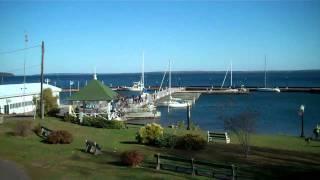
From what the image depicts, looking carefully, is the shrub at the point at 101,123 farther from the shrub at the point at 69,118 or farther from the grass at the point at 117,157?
the grass at the point at 117,157

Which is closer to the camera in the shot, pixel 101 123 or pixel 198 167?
pixel 198 167

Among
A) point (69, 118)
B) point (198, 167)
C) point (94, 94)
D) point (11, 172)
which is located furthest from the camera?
point (94, 94)

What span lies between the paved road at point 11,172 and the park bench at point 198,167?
5.42 m

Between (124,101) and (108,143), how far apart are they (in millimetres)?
53169

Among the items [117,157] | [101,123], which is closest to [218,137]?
→ [117,157]

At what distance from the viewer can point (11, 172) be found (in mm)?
18297

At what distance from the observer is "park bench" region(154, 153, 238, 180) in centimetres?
1766

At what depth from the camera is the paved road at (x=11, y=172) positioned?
1741cm

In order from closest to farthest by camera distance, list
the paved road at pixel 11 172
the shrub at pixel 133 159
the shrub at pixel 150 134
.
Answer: the paved road at pixel 11 172 → the shrub at pixel 133 159 → the shrub at pixel 150 134

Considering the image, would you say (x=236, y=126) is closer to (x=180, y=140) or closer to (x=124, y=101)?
(x=180, y=140)

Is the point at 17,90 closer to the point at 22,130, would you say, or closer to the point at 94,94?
the point at 94,94

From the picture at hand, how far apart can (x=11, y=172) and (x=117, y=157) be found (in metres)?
5.40

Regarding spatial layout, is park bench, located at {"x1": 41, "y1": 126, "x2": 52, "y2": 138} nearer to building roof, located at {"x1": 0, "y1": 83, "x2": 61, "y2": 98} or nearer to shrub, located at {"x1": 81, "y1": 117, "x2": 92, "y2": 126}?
shrub, located at {"x1": 81, "y1": 117, "x2": 92, "y2": 126}

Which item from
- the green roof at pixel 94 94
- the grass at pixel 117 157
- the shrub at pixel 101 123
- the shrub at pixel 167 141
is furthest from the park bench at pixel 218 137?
the green roof at pixel 94 94
